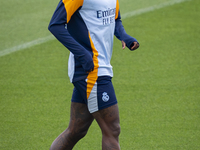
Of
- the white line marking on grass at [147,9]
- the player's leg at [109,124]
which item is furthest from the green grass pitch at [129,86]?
the player's leg at [109,124]

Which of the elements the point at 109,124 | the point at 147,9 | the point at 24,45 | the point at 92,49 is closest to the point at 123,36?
the point at 92,49

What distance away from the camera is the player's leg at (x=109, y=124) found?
2637mm

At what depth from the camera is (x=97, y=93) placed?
102 inches

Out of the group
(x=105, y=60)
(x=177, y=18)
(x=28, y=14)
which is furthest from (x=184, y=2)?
(x=105, y=60)

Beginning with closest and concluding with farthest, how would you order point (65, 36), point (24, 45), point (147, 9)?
point (65, 36) → point (24, 45) → point (147, 9)

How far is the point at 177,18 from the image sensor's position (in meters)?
7.28

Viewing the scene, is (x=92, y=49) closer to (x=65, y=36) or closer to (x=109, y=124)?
(x=65, y=36)

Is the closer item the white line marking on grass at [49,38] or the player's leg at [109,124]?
the player's leg at [109,124]

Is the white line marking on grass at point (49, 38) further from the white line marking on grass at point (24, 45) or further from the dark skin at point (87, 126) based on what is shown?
the dark skin at point (87, 126)

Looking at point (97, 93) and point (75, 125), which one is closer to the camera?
point (97, 93)

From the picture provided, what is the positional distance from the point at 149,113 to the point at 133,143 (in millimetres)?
681

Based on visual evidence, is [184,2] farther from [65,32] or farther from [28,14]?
[65,32]

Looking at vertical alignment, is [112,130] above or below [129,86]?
above

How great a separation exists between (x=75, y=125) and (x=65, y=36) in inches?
32.9
